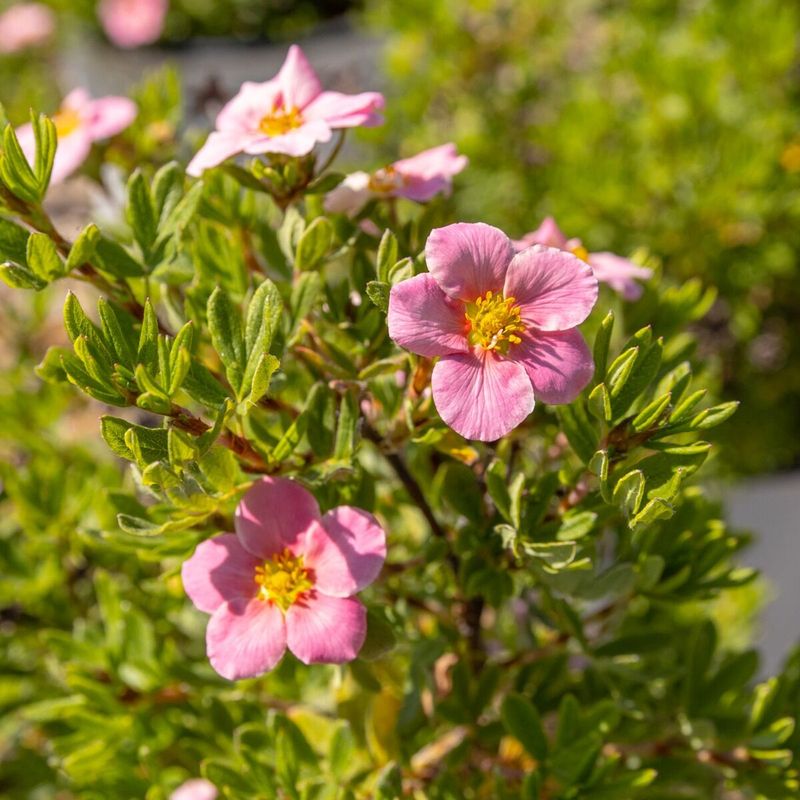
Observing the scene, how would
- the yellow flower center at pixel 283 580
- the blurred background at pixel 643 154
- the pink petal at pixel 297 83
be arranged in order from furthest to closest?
the blurred background at pixel 643 154, the pink petal at pixel 297 83, the yellow flower center at pixel 283 580

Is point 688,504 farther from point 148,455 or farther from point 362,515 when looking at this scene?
point 148,455

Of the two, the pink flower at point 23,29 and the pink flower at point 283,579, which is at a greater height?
the pink flower at point 283,579

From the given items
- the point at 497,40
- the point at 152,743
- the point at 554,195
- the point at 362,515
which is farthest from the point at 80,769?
the point at 497,40

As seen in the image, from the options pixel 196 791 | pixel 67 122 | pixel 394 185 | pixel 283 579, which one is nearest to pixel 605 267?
pixel 394 185

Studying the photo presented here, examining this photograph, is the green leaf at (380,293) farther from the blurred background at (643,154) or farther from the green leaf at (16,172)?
the blurred background at (643,154)

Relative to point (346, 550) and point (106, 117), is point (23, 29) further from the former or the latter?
point (346, 550)

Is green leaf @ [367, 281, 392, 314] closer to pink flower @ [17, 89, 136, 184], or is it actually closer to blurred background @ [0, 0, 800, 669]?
pink flower @ [17, 89, 136, 184]

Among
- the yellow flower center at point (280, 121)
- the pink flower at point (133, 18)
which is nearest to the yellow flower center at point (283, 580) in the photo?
the yellow flower center at point (280, 121)

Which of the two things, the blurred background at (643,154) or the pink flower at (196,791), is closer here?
the pink flower at (196,791)
